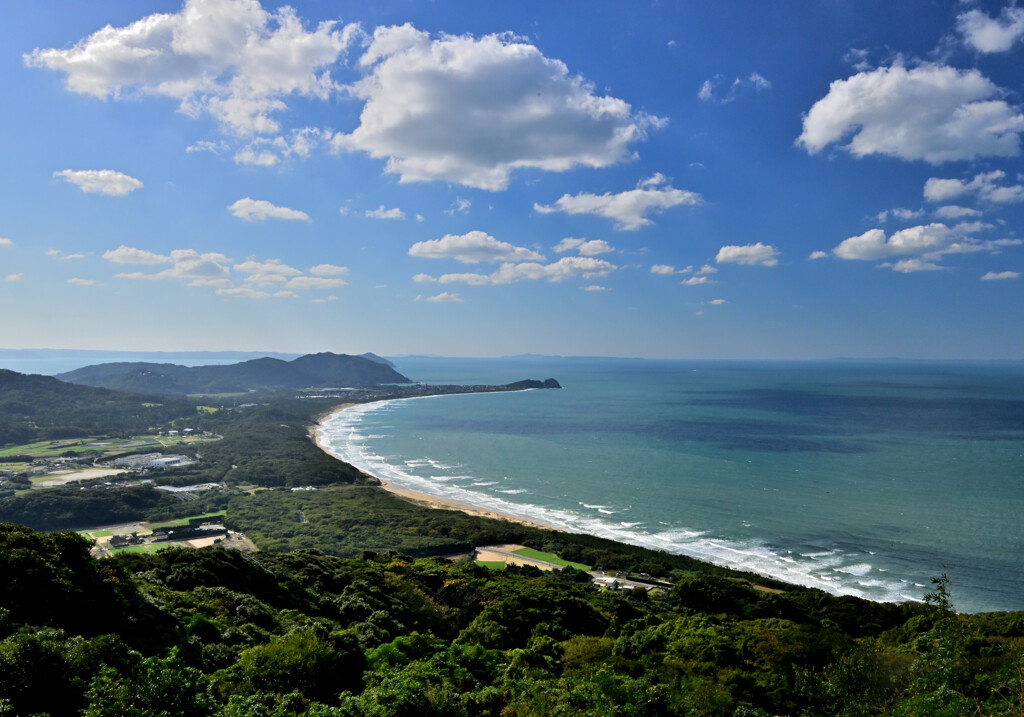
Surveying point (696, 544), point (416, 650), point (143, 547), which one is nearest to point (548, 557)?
point (696, 544)

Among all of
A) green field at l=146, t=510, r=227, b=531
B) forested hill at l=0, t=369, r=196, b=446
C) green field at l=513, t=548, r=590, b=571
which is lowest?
green field at l=146, t=510, r=227, b=531

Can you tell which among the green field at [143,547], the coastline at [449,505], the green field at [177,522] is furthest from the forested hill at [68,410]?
the green field at [143,547]

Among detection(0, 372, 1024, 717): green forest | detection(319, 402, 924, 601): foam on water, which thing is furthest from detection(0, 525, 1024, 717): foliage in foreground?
detection(319, 402, 924, 601): foam on water

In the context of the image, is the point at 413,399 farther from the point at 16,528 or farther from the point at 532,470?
the point at 16,528

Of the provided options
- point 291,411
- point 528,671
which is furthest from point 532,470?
point 291,411

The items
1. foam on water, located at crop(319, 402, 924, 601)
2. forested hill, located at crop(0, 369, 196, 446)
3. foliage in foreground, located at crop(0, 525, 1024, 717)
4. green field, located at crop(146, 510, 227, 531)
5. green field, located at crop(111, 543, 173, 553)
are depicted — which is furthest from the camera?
forested hill, located at crop(0, 369, 196, 446)

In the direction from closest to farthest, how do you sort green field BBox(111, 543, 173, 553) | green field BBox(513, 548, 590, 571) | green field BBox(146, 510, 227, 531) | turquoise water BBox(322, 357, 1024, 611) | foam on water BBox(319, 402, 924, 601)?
foam on water BBox(319, 402, 924, 601), green field BBox(513, 548, 590, 571), turquoise water BBox(322, 357, 1024, 611), green field BBox(111, 543, 173, 553), green field BBox(146, 510, 227, 531)

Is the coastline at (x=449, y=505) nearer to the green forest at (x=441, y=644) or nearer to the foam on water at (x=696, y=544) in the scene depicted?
the foam on water at (x=696, y=544)

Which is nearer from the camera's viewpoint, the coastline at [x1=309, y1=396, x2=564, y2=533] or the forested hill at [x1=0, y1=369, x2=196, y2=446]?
the coastline at [x1=309, y1=396, x2=564, y2=533]

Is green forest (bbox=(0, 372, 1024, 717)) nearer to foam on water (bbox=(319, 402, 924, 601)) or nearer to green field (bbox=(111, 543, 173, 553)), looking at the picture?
foam on water (bbox=(319, 402, 924, 601))
